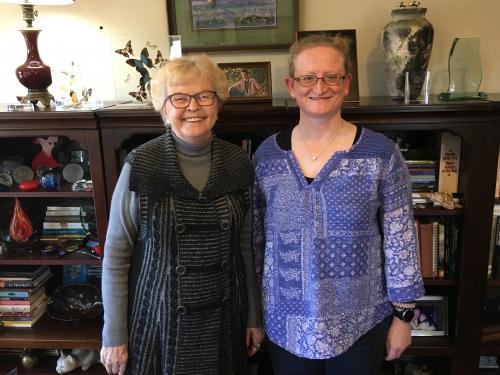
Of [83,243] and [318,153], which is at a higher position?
[318,153]

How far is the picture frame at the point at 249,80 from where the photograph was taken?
1.66 metres

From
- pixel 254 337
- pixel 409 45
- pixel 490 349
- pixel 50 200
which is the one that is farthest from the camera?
pixel 50 200

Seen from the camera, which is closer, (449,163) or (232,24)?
(449,163)

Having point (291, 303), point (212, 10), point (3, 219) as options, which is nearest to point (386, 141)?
point (291, 303)

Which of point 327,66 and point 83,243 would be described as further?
point 83,243

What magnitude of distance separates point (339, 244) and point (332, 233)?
0.03m

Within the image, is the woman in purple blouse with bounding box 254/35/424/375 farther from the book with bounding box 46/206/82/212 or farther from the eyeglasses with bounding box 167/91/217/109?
the book with bounding box 46/206/82/212

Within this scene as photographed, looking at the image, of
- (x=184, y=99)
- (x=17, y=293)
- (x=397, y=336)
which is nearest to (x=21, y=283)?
(x=17, y=293)

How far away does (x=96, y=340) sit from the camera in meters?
1.72

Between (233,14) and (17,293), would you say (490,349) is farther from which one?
(17,293)

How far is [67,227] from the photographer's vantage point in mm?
1841

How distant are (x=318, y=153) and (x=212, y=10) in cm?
91

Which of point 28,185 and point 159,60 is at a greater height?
point 159,60

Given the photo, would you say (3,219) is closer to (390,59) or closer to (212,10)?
(212,10)
